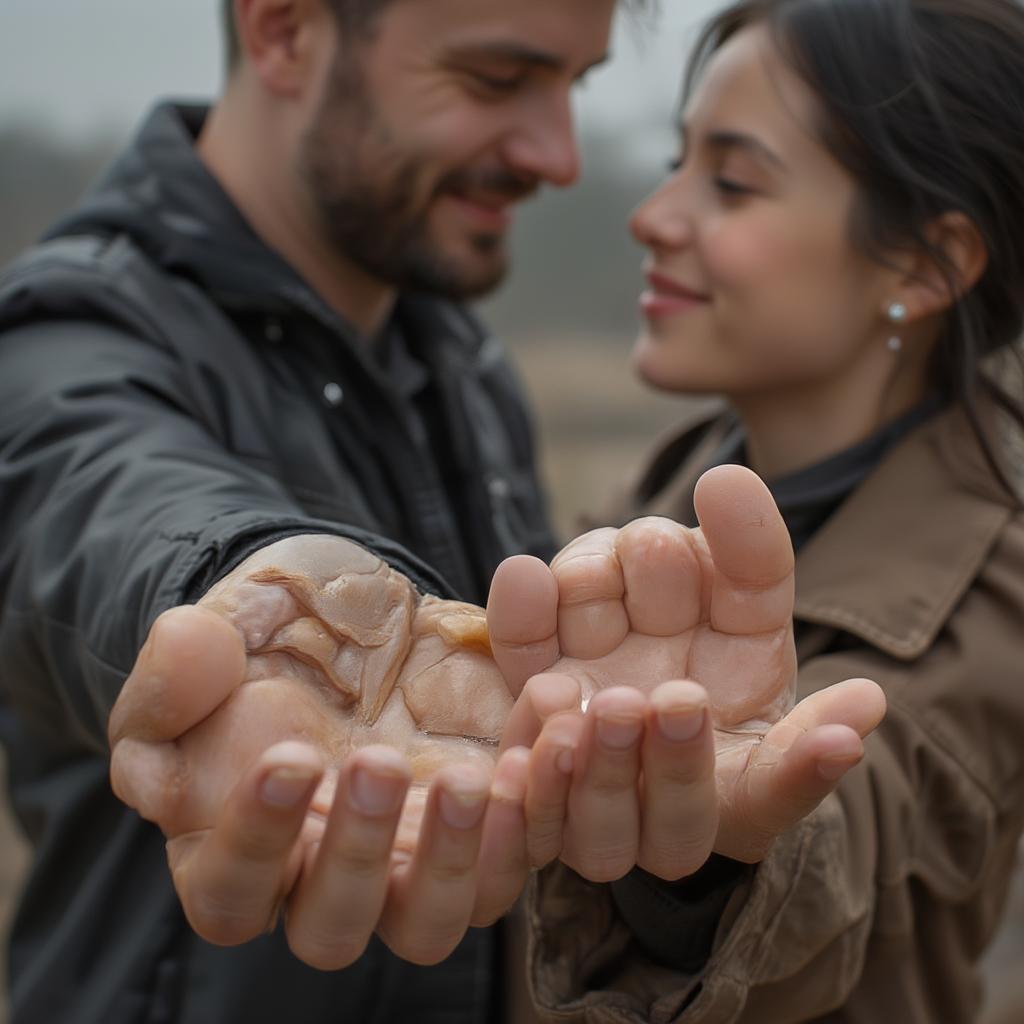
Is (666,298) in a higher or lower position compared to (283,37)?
lower

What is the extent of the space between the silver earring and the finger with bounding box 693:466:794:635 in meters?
0.78

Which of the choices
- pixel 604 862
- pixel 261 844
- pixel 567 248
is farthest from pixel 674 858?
pixel 567 248

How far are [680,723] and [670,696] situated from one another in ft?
0.05

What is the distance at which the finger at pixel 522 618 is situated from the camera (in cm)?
75

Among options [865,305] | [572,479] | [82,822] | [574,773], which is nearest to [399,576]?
[574,773]

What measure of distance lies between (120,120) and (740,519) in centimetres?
232

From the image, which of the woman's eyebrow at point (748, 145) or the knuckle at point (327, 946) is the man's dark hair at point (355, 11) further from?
the knuckle at point (327, 946)

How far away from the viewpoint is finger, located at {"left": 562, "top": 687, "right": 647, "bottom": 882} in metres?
0.64

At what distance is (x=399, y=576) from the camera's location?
0.82 m

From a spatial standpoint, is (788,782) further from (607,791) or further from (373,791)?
(373,791)

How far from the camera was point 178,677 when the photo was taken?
0.64 meters

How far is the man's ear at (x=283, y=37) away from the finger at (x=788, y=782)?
4.49 ft

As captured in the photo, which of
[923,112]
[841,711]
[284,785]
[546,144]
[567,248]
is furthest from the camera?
[567,248]

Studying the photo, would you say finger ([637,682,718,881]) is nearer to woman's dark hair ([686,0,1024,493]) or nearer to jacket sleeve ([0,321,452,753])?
jacket sleeve ([0,321,452,753])
